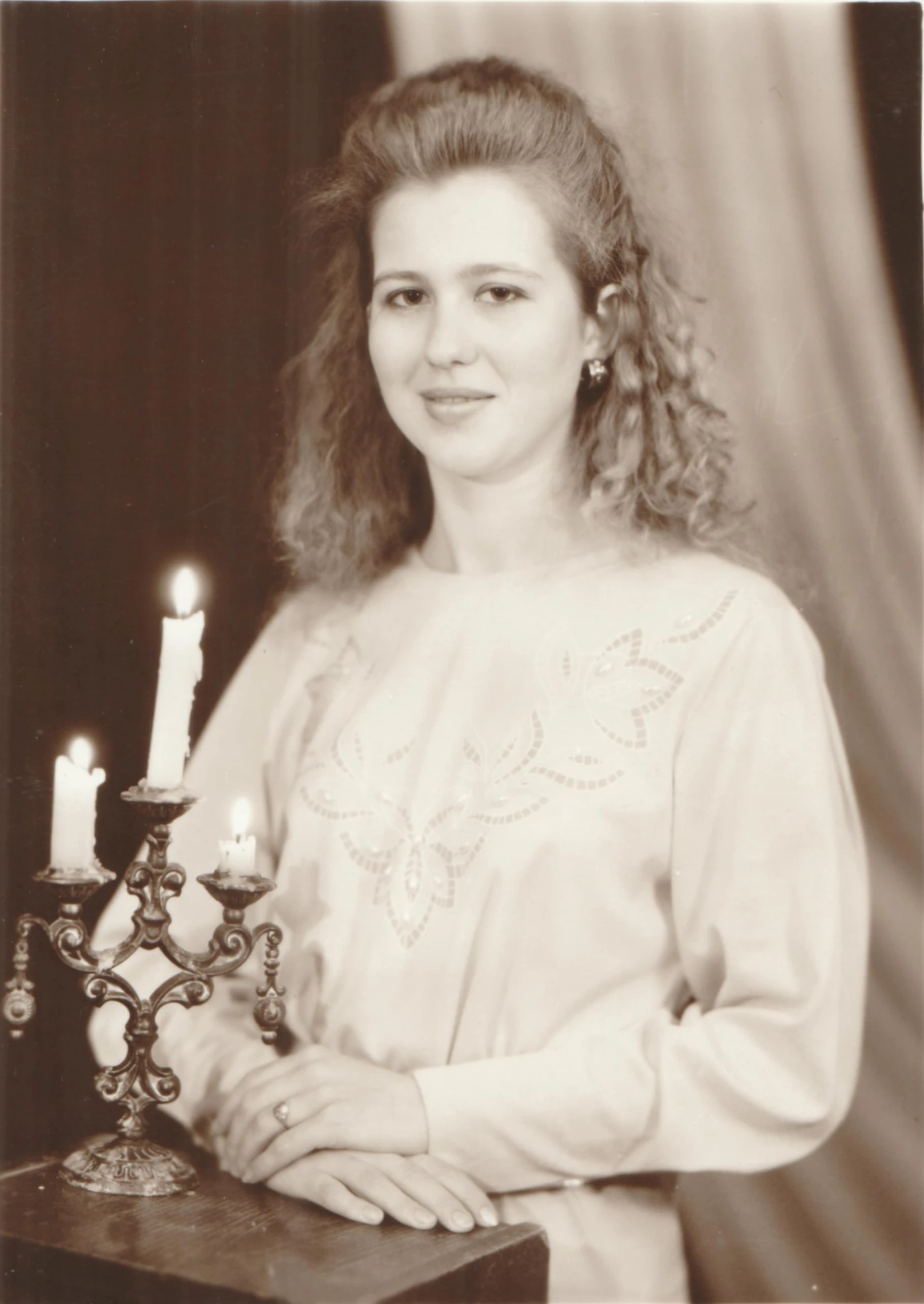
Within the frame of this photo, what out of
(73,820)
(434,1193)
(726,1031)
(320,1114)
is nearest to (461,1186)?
(434,1193)

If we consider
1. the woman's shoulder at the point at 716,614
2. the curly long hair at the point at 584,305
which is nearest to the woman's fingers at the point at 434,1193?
the woman's shoulder at the point at 716,614

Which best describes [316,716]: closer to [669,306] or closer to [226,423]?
[226,423]

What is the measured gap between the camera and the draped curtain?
1378mm

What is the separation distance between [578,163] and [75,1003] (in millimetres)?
1124

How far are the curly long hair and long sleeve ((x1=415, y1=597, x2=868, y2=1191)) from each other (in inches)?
11.5

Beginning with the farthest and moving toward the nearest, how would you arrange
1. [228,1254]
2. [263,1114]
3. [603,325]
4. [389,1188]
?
1. [603,325]
2. [263,1114]
3. [389,1188]
4. [228,1254]

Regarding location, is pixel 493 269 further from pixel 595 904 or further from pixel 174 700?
pixel 595 904

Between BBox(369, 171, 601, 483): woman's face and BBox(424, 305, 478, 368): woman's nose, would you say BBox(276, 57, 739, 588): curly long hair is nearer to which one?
BBox(369, 171, 601, 483): woman's face

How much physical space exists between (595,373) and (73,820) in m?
0.73

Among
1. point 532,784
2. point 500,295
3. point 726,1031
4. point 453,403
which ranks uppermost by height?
point 500,295

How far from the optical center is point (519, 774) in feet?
4.58

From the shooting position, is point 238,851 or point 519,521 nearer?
point 238,851

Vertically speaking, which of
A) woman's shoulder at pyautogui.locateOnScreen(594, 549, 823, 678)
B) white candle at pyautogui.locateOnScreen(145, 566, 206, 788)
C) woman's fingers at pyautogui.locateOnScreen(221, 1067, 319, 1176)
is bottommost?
woman's fingers at pyautogui.locateOnScreen(221, 1067, 319, 1176)

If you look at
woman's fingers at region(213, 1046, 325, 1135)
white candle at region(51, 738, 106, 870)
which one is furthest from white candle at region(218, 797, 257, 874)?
woman's fingers at region(213, 1046, 325, 1135)
